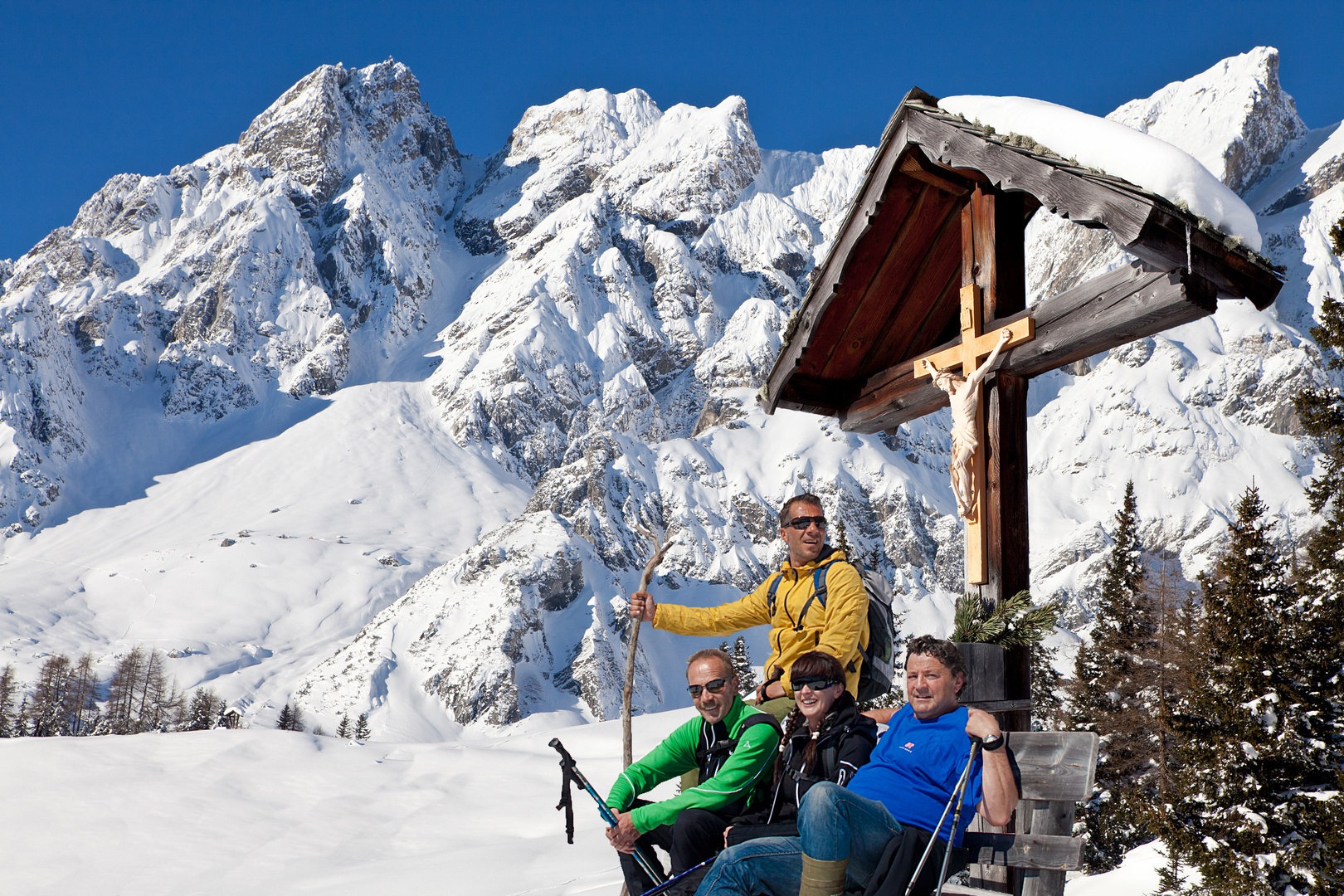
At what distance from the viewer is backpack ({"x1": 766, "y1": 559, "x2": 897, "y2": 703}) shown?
15.4 ft

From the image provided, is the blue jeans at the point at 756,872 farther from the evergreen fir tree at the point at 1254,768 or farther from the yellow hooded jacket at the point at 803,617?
the evergreen fir tree at the point at 1254,768

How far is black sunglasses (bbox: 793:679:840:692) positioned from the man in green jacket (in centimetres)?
33

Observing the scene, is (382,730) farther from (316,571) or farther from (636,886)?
(636,886)

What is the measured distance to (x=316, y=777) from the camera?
3612 centimetres

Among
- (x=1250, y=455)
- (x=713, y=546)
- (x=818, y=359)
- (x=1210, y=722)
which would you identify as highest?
(x=1250, y=455)

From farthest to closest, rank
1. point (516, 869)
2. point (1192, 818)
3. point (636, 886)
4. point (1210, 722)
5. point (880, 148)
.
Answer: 1. point (516, 869)
2. point (1210, 722)
3. point (1192, 818)
4. point (880, 148)
5. point (636, 886)

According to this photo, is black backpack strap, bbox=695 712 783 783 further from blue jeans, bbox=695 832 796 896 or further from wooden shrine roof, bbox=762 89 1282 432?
wooden shrine roof, bbox=762 89 1282 432

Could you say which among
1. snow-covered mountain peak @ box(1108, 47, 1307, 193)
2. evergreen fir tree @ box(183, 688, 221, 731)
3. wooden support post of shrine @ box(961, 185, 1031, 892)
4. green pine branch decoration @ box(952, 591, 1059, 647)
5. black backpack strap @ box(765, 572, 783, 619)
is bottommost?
evergreen fir tree @ box(183, 688, 221, 731)

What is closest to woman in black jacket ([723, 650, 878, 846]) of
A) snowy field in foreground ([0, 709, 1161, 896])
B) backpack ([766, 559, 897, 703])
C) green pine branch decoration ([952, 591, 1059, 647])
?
backpack ([766, 559, 897, 703])

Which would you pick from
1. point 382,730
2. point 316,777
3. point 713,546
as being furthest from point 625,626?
point 316,777

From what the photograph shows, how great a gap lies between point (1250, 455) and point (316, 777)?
171 m

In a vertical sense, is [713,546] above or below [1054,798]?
above

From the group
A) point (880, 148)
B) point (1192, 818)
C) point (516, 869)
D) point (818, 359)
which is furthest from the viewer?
point (516, 869)

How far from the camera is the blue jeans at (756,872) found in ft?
12.3
